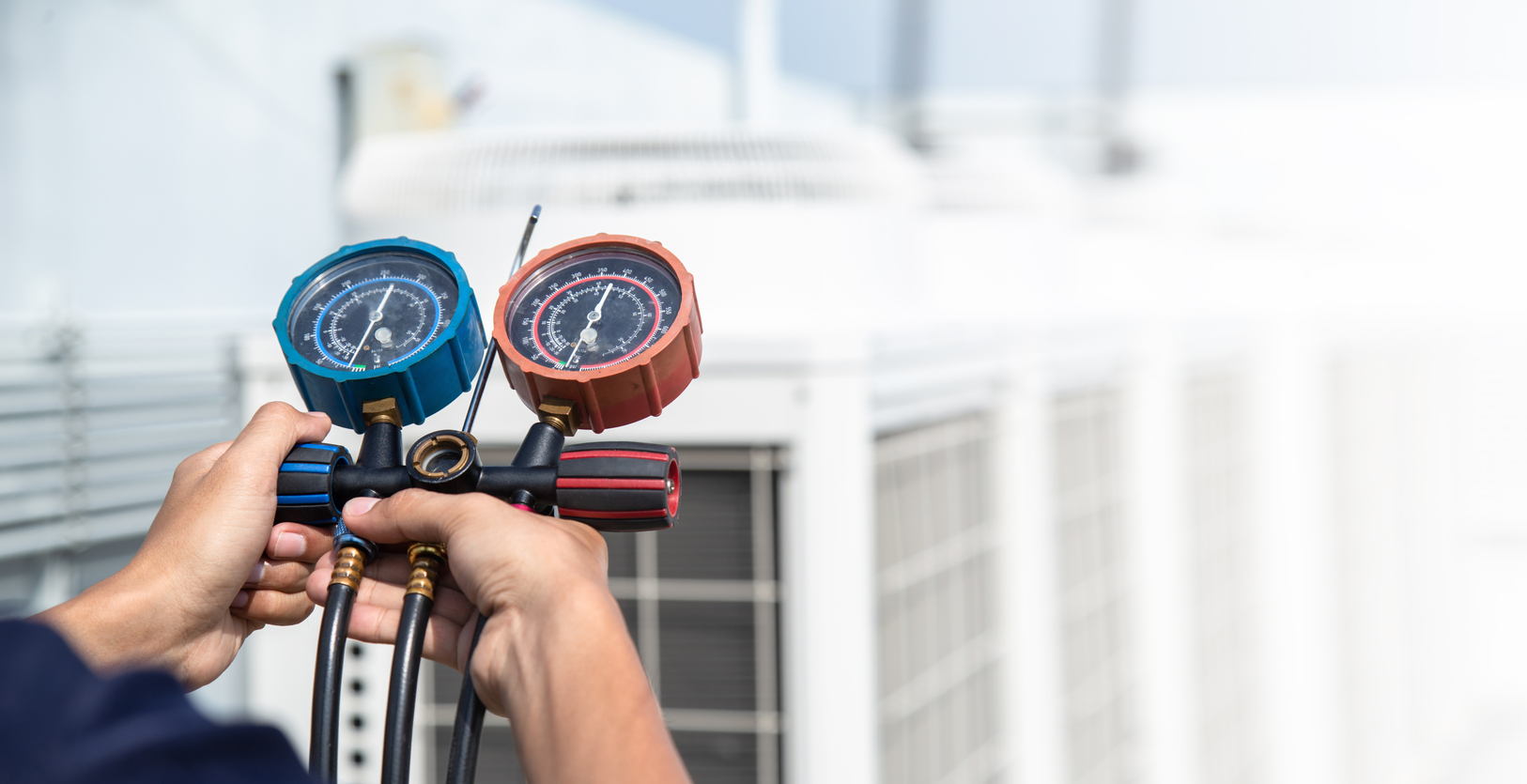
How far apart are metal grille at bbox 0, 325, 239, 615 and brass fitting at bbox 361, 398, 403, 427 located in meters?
2.70

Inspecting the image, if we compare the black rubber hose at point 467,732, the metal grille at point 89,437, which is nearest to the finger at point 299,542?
the black rubber hose at point 467,732

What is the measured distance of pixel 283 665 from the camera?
11.1 feet

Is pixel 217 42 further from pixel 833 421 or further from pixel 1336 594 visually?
pixel 1336 594

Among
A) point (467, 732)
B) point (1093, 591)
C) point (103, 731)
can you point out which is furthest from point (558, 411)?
point (1093, 591)

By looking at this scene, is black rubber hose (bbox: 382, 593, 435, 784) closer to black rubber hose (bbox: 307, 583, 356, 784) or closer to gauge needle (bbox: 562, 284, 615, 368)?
black rubber hose (bbox: 307, 583, 356, 784)

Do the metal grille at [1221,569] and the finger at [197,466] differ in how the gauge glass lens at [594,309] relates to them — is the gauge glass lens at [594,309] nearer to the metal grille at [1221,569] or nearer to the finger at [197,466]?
the finger at [197,466]

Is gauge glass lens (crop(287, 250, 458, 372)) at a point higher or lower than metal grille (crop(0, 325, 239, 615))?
higher

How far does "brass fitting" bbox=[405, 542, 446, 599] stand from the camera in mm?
964

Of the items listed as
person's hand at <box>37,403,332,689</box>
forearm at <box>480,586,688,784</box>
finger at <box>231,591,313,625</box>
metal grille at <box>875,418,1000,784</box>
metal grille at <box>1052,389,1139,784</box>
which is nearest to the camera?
forearm at <box>480,586,688,784</box>

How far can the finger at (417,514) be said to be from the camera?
953 mm

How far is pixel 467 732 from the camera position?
926mm

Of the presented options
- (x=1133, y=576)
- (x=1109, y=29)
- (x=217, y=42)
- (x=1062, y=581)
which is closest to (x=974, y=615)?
(x=1062, y=581)

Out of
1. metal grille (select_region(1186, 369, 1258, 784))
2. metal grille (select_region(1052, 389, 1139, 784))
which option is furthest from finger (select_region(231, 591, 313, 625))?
metal grille (select_region(1186, 369, 1258, 784))

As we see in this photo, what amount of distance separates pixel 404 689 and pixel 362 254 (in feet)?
1.46
